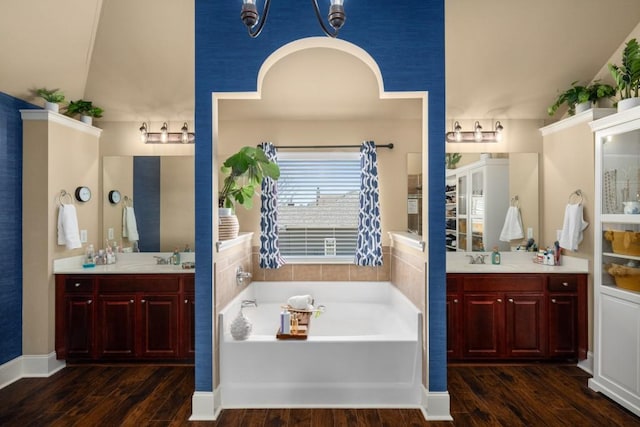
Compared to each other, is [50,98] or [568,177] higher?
[50,98]

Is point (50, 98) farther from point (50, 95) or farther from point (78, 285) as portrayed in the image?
point (78, 285)

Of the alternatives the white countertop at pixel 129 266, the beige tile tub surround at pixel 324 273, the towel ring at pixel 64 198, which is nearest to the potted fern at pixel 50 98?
the towel ring at pixel 64 198

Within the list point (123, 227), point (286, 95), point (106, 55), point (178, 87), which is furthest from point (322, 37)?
point (123, 227)

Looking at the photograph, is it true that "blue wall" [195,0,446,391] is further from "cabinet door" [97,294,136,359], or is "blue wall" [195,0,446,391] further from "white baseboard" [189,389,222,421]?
"cabinet door" [97,294,136,359]

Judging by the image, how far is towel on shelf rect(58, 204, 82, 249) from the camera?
338 centimetres

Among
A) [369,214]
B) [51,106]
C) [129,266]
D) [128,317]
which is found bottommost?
[128,317]

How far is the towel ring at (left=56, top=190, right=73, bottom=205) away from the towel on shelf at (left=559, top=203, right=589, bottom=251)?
15.3ft

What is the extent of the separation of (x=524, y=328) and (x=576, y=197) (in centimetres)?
133

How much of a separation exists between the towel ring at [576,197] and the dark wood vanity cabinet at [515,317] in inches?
26.8

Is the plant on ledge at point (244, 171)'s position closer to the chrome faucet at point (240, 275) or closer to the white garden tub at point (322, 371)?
the chrome faucet at point (240, 275)

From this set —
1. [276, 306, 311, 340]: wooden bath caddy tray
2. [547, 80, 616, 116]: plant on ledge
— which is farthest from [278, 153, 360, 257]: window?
[547, 80, 616, 116]: plant on ledge

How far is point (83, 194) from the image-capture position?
3.70 metres

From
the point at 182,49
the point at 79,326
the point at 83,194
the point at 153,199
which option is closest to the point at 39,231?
the point at 83,194

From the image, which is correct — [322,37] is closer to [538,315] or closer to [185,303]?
[185,303]
